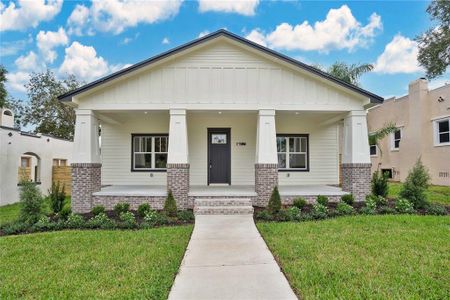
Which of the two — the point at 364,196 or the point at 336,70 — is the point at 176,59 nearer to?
the point at 364,196

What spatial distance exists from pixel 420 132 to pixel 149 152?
1603 centimetres

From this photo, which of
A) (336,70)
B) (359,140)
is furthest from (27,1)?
(336,70)

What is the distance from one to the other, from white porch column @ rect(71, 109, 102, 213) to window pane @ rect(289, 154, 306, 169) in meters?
8.23

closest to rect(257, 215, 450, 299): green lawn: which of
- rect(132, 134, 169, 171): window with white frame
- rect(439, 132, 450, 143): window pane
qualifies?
rect(132, 134, 169, 171): window with white frame

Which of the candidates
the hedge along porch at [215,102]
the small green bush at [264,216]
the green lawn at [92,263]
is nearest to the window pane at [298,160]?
the hedge along porch at [215,102]

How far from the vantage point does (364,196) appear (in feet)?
33.3

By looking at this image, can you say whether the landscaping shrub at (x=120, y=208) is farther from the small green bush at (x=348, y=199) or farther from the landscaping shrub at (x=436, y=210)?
the landscaping shrub at (x=436, y=210)

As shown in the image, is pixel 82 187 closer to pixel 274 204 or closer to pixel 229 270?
pixel 274 204

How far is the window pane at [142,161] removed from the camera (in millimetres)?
12891

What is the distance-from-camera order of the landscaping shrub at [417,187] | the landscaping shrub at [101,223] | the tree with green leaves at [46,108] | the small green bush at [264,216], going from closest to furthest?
the landscaping shrub at [101,223] < the small green bush at [264,216] < the landscaping shrub at [417,187] < the tree with green leaves at [46,108]

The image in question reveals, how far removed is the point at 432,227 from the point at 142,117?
11.0 meters

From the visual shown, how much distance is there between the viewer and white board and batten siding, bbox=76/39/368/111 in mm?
9859

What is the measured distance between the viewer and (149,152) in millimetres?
12945

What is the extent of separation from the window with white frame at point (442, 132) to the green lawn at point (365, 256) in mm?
10774
